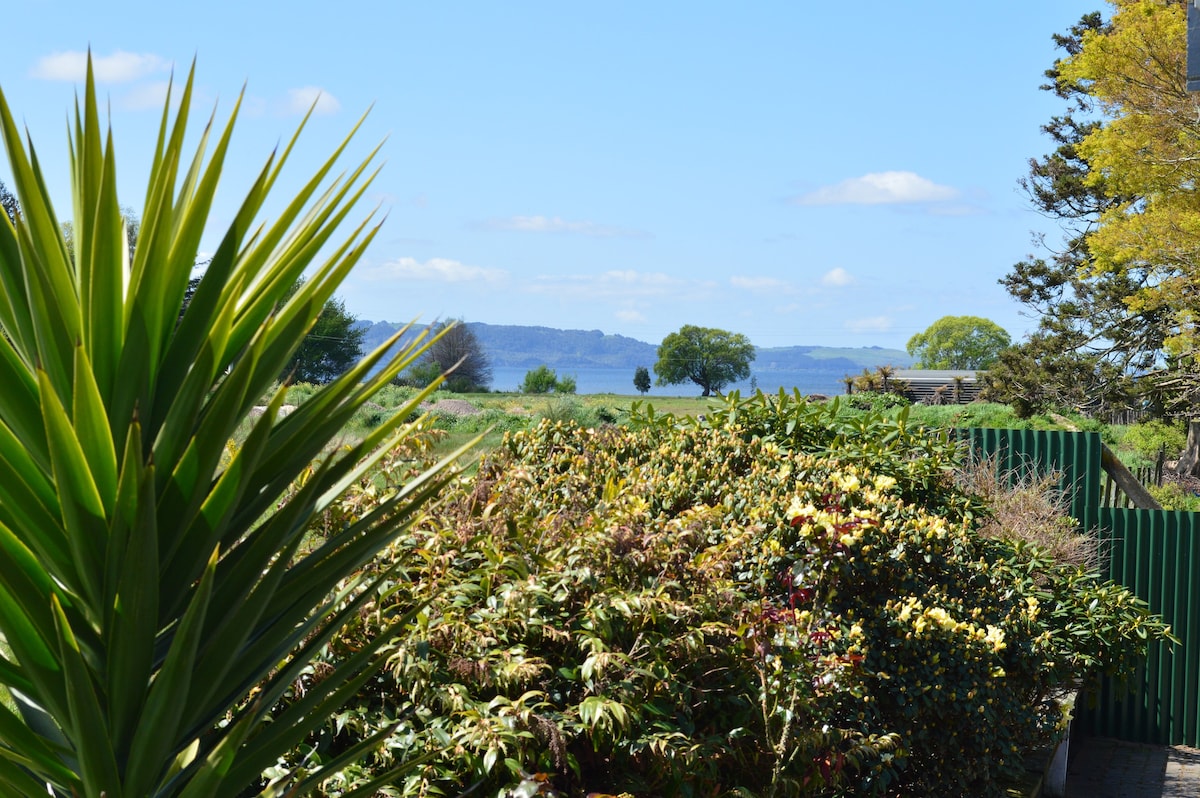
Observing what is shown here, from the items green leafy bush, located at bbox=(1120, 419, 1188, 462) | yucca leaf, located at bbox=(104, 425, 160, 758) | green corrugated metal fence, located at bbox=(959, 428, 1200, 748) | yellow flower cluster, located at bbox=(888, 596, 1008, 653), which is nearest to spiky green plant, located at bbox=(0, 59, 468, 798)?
yucca leaf, located at bbox=(104, 425, 160, 758)

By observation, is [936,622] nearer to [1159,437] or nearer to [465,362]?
[1159,437]

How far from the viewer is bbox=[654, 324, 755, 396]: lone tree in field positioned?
98.0m

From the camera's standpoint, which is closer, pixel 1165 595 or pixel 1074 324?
pixel 1165 595

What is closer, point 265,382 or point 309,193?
point 265,382

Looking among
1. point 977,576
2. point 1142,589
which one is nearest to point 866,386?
point 1142,589

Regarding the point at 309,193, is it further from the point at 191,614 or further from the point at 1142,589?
the point at 1142,589

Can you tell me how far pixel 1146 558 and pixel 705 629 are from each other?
6999mm

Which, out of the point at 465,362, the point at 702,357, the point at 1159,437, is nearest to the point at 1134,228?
the point at 1159,437

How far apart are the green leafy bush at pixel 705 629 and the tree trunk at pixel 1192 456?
21.8 meters

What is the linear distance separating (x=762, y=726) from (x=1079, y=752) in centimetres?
663

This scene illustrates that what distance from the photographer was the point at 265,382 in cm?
177

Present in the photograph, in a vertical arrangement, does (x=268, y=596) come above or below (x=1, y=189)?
below

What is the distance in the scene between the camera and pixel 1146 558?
8852 millimetres

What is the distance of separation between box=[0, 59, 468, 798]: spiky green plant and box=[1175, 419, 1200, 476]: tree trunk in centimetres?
2744
